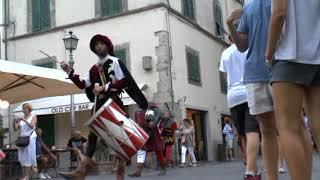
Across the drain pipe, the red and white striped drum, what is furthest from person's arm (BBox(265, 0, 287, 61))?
the drain pipe

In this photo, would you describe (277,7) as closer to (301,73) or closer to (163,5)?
(301,73)

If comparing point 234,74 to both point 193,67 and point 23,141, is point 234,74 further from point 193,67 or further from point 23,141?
point 193,67

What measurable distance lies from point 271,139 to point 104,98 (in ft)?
6.28

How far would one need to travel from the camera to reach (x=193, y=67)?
76.5 feet

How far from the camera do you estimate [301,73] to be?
366cm

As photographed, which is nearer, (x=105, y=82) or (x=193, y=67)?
(x=105, y=82)

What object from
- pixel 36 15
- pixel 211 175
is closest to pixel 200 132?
pixel 36 15

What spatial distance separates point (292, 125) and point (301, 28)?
670 millimetres

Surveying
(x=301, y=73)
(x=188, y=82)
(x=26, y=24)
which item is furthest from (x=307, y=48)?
(x=26, y=24)

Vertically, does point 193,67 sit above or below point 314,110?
above

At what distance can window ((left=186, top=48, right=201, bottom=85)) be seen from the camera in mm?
22797

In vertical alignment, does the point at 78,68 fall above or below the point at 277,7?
above

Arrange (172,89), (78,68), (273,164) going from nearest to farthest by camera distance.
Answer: (273,164)
(172,89)
(78,68)

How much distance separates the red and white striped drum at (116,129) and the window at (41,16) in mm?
18714
